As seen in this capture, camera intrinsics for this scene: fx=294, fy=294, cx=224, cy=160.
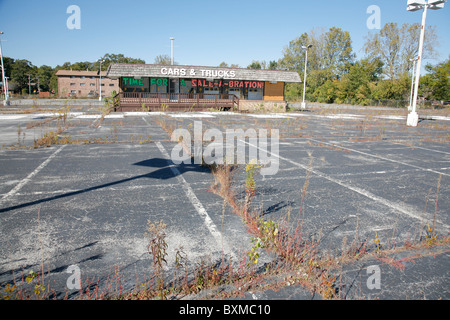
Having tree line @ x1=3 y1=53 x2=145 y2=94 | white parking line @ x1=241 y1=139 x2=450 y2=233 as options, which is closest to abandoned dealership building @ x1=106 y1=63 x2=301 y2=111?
white parking line @ x1=241 y1=139 x2=450 y2=233

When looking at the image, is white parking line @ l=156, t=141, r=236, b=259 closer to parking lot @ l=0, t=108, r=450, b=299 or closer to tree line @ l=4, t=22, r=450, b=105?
parking lot @ l=0, t=108, r=450, b=299

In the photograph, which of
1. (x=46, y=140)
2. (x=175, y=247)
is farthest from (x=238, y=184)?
(x=46, y=140)

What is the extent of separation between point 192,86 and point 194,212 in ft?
91.5

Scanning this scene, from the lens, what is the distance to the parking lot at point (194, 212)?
3.30m

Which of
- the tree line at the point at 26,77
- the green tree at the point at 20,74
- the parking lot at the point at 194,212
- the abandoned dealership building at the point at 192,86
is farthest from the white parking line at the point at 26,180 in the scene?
the green tree at the point at 20,74

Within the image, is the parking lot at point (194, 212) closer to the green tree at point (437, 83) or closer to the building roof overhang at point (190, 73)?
the building roof overhang at point (190, 73)

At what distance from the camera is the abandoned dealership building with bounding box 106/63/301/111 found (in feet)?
89.6

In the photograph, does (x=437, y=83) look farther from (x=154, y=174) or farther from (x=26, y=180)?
(x=26, y=180)

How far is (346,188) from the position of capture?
20.9 feet

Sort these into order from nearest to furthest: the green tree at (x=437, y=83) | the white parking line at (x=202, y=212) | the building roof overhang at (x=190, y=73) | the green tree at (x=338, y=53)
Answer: the white parking line at (x=202, y=212)
the building roof overhang at (x=190, y=73)
the green tree at (x=437, y=83)
the green tree at (x=338, y=53)

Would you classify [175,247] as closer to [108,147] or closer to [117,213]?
[117,213]

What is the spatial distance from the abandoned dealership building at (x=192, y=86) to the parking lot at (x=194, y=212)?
18.7m

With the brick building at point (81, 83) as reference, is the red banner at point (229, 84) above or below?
below

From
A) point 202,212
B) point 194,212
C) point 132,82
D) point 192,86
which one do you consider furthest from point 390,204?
point 132,82
